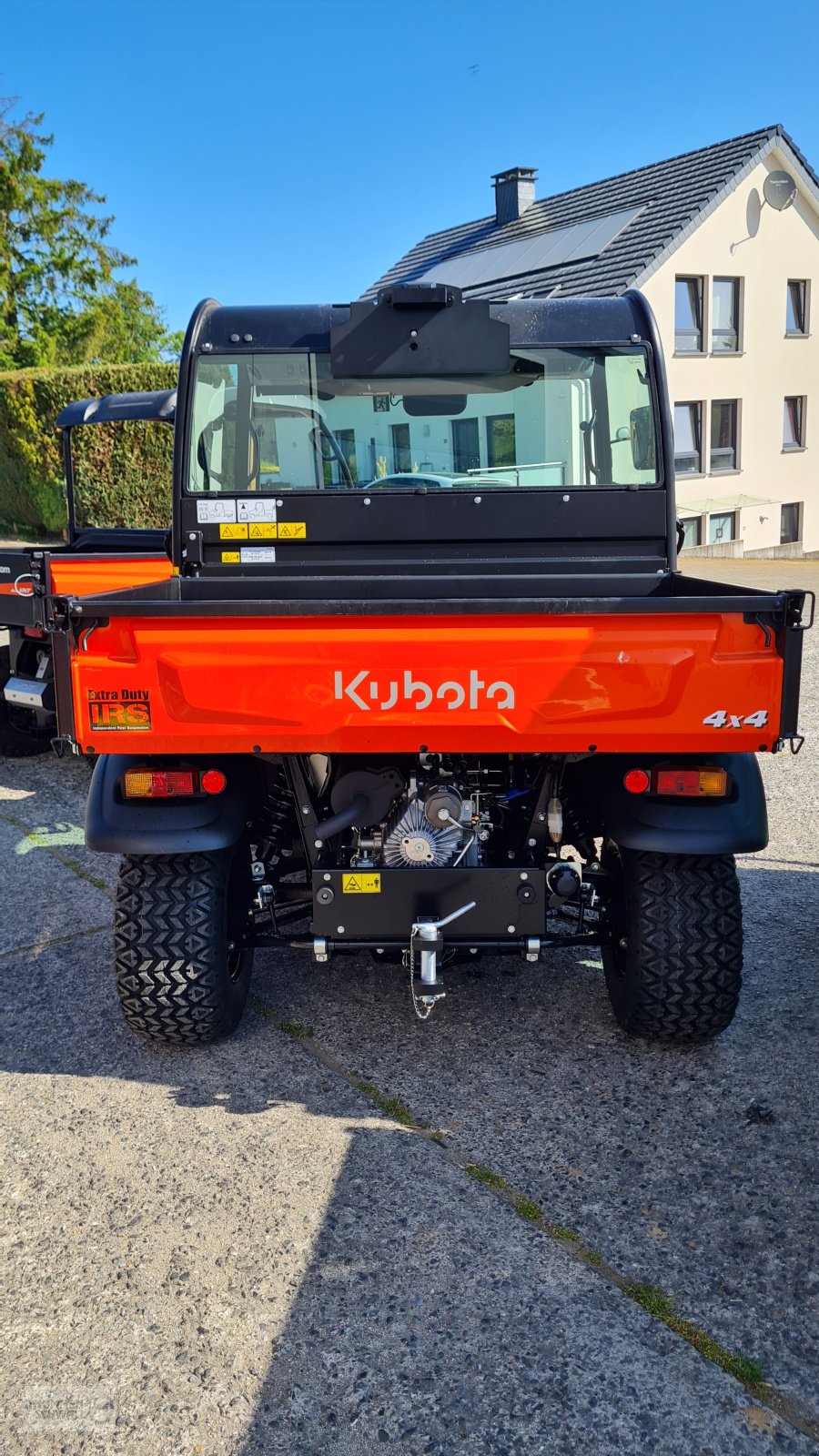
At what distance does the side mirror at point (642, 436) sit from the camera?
4387 mm

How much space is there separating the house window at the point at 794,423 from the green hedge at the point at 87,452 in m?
12.5

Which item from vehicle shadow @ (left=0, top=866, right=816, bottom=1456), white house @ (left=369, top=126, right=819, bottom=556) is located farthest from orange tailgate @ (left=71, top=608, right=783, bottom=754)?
white house @ (left=369, top=126, right=819, bottom=556)

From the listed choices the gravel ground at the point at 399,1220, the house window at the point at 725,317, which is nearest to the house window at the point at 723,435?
the house window at the point at 725,317

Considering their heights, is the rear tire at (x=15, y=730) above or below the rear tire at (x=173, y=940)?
above

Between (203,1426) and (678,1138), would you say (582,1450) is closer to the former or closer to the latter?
(203,1426)

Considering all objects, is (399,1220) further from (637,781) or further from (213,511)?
(213,511)

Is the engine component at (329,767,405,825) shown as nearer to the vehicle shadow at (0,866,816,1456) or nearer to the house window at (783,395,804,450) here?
the vehicle shadow at (0,866,816,1456)

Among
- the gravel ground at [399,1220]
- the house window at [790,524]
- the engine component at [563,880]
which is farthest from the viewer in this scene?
the house window at [790,524]

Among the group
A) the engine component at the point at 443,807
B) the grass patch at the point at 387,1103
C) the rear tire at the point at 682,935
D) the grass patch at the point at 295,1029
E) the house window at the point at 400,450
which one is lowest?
the grass patch at the point at 387,1103

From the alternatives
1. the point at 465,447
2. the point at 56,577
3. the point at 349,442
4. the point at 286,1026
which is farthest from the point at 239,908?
the point at 56,577

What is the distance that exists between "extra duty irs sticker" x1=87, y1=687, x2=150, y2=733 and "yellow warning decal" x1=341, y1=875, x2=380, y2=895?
0.73m

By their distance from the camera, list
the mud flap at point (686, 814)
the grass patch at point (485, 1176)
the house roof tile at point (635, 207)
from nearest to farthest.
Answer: the grass patch at point (485, 1176)
the mud flap at point (686, 814)
the house roof tile at point (635, 207)

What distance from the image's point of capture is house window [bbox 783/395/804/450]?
2339 centimetres

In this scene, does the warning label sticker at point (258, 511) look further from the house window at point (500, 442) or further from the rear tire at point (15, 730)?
the rear tire at point (15, 730)
